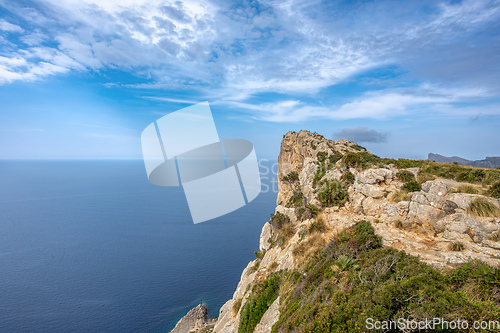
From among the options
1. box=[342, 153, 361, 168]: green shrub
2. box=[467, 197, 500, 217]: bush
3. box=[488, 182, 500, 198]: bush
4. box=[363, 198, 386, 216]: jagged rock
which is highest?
box=[342, 153, 361, 168]: green shrub

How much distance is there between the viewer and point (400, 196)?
13062mm

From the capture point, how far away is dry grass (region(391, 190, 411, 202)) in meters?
12.8

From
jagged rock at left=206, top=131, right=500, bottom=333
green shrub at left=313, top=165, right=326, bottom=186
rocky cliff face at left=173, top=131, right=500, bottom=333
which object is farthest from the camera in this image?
green shrub at left=313, top=165, right=326, bottom=186

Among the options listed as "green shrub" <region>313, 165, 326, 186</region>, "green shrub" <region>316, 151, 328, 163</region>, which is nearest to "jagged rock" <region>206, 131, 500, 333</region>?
"green shrub" <region>313, 165, 326, 186</region>

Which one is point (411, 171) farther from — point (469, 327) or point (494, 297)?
point (469, 327)

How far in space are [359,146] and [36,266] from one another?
87.5m

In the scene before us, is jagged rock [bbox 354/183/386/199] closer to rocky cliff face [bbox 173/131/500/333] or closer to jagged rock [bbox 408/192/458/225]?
rocky cliff face [bbox 173/131/500/333]

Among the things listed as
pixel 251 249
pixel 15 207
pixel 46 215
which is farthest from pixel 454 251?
pixel 15 207

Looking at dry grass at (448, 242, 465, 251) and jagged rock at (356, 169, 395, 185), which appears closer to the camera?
dry grass at (448, 242, 465, 251)

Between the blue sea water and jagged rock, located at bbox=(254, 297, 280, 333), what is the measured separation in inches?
1799

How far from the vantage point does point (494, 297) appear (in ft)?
19.3

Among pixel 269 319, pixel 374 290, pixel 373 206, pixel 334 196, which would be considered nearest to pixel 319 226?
pixel 373 206

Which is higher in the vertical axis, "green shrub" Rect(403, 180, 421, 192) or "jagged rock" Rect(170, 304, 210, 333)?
"green shrub" Rect(403, 180, 421, 192)

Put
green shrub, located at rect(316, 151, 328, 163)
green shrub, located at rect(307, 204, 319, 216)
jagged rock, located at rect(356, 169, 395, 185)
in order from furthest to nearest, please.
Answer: green shrub, located at rect(316, 151, 328, 163)
green shrub, located at rect(307, 204, 319, 216)
jagged rock, located at rect(356, 169, 395, 185)
